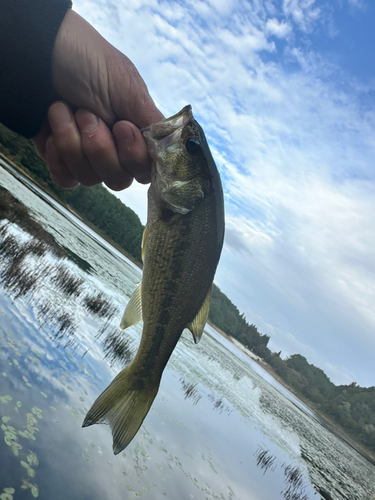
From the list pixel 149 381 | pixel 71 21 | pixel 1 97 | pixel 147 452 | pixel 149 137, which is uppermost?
pixel 71 21

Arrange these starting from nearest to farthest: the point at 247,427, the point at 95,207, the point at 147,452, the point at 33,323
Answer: the point at 147,452 → the point at 33,323 → the point at 247,427 → the point at 95,207

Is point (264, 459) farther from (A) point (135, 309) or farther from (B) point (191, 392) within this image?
(A) point (135, 309)

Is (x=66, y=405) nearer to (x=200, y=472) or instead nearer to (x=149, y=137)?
(x=200, y=472)

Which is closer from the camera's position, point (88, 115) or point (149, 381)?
point (88, 115)

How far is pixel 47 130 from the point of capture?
10.0ft

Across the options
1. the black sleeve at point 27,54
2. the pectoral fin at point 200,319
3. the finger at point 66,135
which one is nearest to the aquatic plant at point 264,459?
the pectoral fin at point 200,319

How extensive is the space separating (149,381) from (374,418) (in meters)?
125

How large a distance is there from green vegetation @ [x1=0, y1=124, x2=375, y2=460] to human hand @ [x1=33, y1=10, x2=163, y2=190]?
2908 inches

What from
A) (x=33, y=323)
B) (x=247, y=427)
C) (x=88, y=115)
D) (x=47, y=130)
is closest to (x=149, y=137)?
(x=88, y=115)

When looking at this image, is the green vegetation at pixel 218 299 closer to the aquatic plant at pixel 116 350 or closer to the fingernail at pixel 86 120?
the aquatic plant at pixel 116 350

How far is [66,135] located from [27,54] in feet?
1.89

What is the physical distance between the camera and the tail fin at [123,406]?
8.53 ft

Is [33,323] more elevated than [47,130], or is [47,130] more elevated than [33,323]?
[47,130]

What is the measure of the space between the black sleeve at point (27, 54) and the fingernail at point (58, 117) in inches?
2.3
